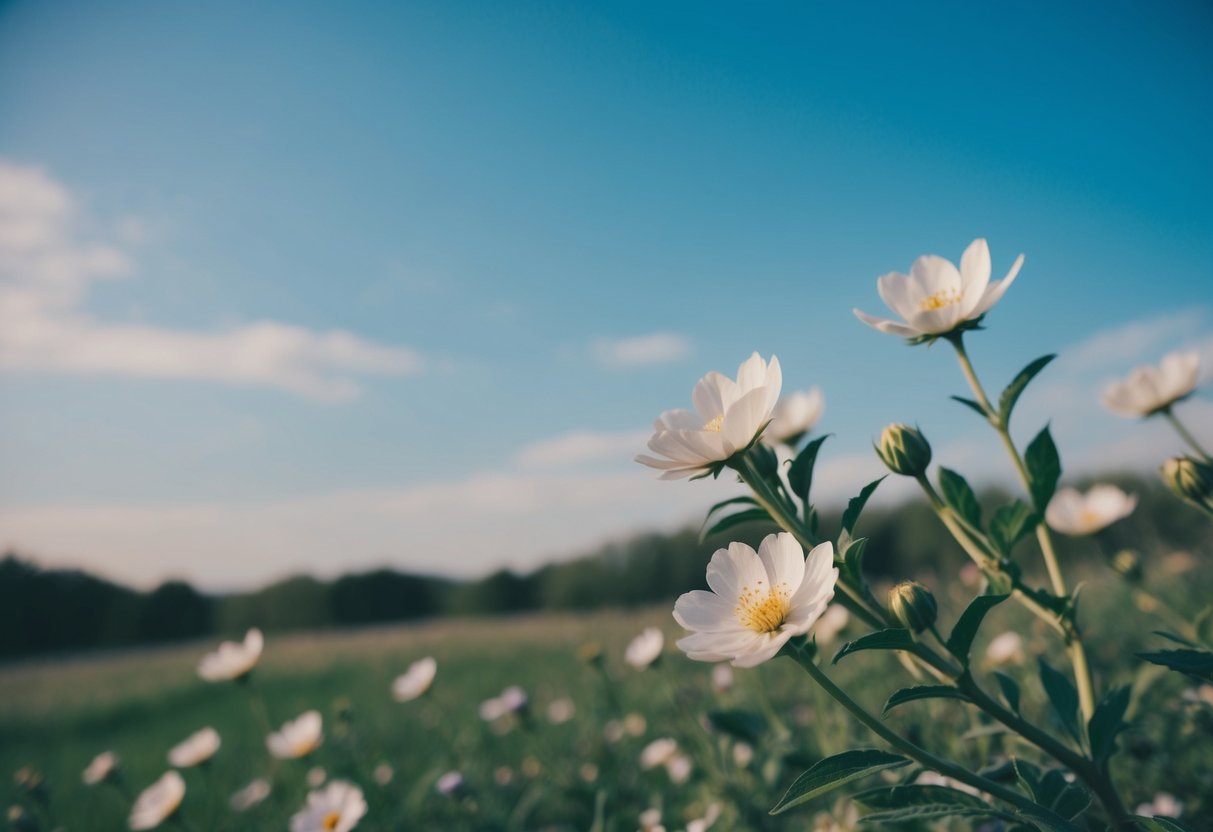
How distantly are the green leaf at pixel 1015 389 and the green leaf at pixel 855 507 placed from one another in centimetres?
23

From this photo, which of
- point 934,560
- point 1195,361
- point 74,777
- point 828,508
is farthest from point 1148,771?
point 934,560

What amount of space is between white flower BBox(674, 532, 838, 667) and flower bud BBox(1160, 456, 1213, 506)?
0.74m

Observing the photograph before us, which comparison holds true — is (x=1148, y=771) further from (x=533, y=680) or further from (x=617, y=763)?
(x=533, y=680)

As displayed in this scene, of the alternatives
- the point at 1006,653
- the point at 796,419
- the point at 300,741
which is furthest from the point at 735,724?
the point at 300,741

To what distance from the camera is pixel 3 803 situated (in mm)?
3309

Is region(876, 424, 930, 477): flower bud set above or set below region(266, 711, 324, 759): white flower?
above

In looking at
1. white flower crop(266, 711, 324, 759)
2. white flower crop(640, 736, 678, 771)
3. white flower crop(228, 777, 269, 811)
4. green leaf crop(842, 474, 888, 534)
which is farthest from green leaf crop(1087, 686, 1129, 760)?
white flower crop(228, 777, 269, 811)

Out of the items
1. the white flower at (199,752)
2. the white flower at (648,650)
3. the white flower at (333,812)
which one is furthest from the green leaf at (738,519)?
the white flower at (199,752)

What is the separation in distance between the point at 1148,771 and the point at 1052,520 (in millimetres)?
582

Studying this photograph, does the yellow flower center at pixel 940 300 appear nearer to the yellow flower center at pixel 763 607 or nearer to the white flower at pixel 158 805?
the yellow flower center at pixel 763 607

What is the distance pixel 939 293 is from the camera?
3.65 feet

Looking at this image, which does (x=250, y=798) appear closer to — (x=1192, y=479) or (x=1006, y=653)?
(x=1006, y=653)

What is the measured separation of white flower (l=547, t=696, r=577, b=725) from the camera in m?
3.09

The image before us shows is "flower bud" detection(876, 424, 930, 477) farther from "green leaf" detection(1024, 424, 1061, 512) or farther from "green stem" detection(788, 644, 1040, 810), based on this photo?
"green stem" detection(788, 644, 1040, 810)
